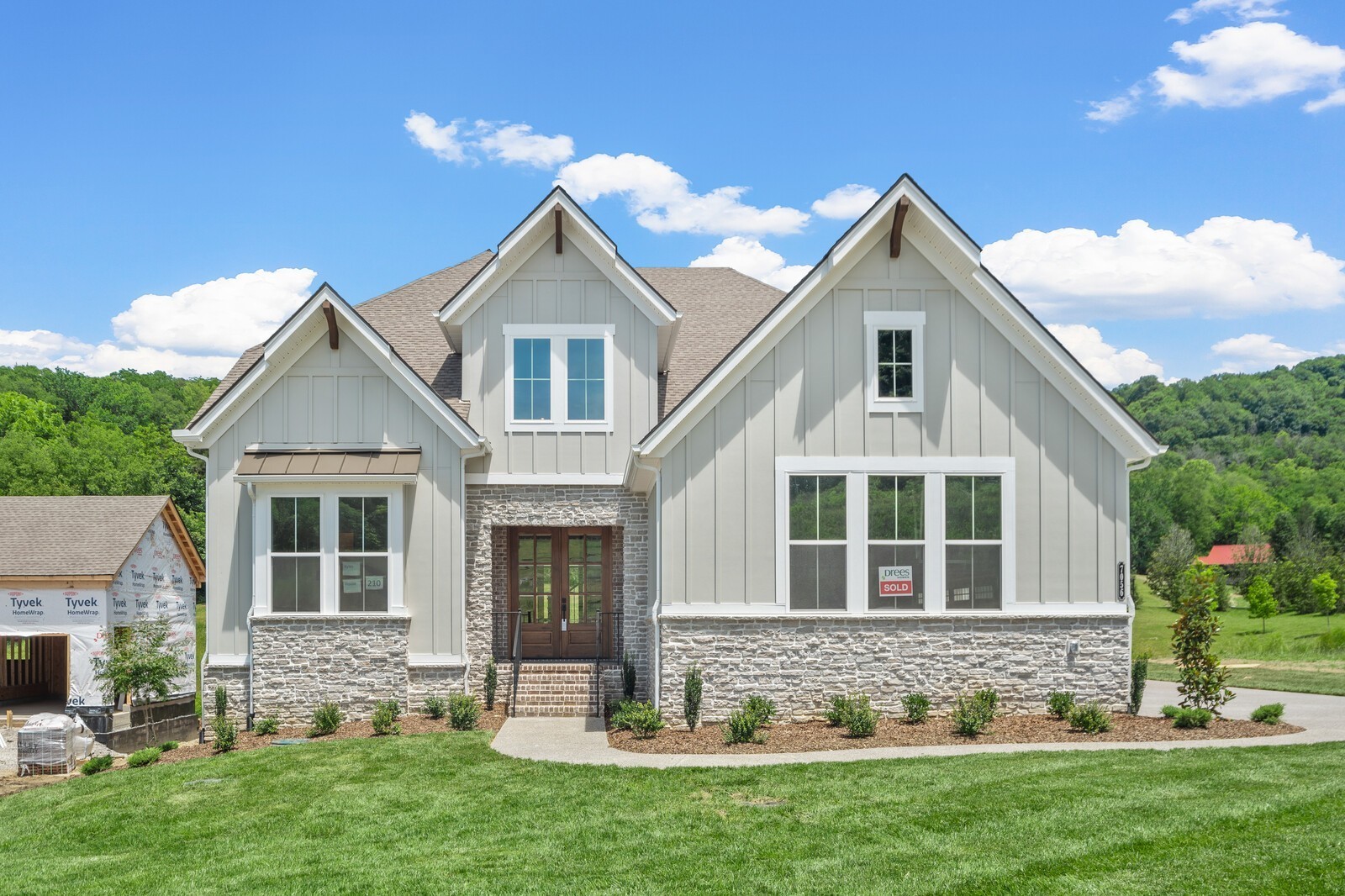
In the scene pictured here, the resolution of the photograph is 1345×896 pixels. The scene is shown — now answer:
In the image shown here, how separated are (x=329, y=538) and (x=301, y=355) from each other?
294 cm

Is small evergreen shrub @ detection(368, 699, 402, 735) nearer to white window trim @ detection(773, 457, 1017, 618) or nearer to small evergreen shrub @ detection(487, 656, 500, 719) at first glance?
small evergreen shrub @ detection(487, 656, 500, 719)

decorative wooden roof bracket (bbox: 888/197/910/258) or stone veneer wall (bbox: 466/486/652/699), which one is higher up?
decorative wooden roof bracket (bbox: 888/197/910/258)

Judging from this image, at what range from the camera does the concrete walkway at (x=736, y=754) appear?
1177cm

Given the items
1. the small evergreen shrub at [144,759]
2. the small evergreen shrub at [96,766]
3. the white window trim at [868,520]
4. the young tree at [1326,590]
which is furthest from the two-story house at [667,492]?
the young tree at [1326,590]

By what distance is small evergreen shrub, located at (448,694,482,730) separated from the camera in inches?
575

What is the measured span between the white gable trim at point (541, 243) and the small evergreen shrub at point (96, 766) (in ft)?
26.3

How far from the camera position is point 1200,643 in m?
13.9

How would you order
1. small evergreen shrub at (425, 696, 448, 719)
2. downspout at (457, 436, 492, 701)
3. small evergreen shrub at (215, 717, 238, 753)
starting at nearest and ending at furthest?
1. small evergreen shrub at (215, 717, 238, 753)
2. small evergreen shrub at (425, 696, 448, 719)
3. downspout at (457, 436, 492, 701)

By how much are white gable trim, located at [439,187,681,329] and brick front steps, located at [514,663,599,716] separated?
5.81 m

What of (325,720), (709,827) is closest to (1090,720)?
(709,827)

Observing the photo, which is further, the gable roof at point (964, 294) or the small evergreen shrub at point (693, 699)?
the gable roof at point (964, 294)

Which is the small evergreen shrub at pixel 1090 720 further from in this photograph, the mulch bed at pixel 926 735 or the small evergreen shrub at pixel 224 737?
the small evergreen shrub at pixel 224 737

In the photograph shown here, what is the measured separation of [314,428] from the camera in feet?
52.7

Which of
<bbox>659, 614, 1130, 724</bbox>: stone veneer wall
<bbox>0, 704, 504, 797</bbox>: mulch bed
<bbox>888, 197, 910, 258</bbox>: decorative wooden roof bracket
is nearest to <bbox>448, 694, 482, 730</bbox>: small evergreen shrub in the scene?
<bbox>0, 704, 504, 797</bbox>: mulch bed
